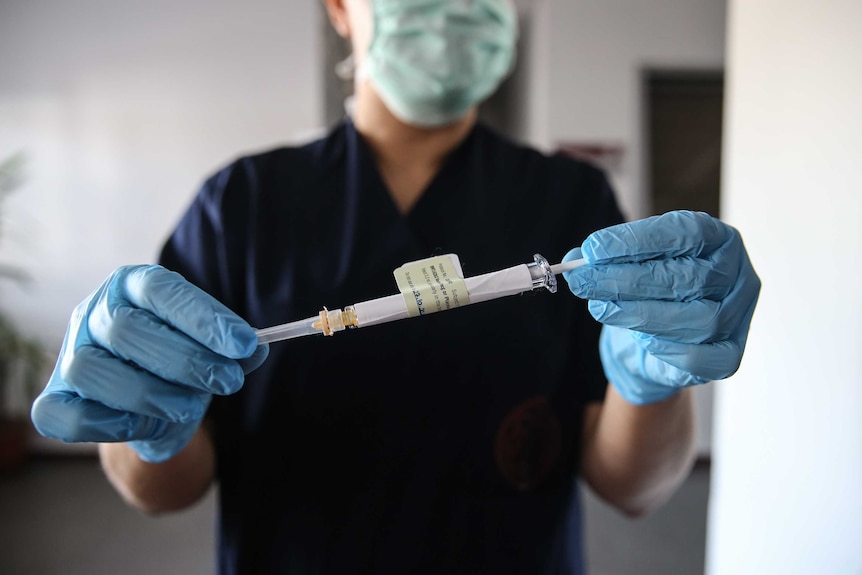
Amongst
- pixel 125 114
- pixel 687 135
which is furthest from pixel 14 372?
pixel 687 135

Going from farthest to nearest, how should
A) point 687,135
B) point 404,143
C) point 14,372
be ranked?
point 14,372, point 687,135, point 404,143

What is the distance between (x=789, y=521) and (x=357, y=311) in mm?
431

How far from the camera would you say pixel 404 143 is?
2.58 ft

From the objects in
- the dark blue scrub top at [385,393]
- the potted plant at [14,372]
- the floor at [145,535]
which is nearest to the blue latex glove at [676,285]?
the dark blue scrub top at [385,393]

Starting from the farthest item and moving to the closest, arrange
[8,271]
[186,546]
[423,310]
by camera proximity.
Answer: [8,271] < [186,546] < [423,310]

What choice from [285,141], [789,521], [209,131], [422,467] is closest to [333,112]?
[285,141]

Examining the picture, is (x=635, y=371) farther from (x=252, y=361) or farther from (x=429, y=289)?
(x=252, y=361)

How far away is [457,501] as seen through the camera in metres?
0.67

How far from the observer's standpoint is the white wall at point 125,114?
2.35 metres

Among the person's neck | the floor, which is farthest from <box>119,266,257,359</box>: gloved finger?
the floor

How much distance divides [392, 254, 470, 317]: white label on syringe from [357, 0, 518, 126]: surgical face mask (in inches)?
15.2

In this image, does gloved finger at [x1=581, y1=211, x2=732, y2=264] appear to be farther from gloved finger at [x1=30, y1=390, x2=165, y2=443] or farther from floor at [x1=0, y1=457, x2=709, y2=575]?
floor at [x1=0, y1=457, x2=709, y2=575]

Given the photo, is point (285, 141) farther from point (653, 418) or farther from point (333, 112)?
point (653, 418)

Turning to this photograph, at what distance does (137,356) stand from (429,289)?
0.83 feet
